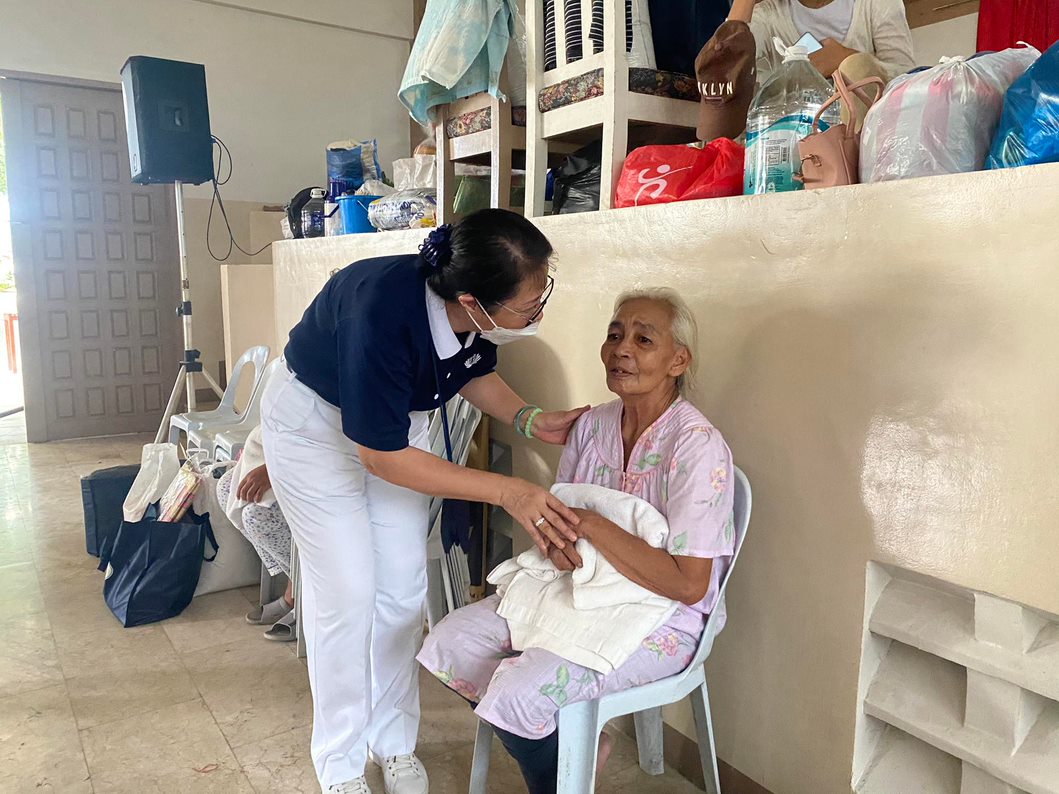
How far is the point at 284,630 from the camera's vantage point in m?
2.56

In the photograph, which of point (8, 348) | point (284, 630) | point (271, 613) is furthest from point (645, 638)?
point (8, 348)

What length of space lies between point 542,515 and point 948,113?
3.06ft

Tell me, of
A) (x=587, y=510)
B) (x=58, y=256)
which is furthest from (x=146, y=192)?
(x=587, y=510)

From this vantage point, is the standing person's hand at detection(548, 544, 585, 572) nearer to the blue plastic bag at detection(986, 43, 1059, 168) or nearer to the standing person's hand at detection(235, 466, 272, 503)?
the blue plastic bag at detection(986, 43, 1059, 168)

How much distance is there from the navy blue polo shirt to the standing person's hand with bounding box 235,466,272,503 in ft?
2.20

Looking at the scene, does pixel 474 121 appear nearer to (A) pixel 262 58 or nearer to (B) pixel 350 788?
(B) pixel 350 788

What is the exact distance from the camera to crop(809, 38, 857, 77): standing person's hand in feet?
6.11

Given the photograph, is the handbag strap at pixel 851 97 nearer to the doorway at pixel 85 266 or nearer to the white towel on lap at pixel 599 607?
the white towel on lap at pixel 599 607

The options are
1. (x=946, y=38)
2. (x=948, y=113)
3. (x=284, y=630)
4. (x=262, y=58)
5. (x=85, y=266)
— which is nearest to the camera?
(x=948, y=113)

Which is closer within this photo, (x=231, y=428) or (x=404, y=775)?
(x=404, y=775)

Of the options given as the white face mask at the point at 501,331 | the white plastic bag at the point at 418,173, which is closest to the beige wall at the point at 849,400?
the white face mask at the point at 501,331

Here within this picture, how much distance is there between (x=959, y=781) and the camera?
1.33 meters

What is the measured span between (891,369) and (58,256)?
18.0 ft

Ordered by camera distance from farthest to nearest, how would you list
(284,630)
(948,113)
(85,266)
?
(85,266), (284,630), (948,113)
